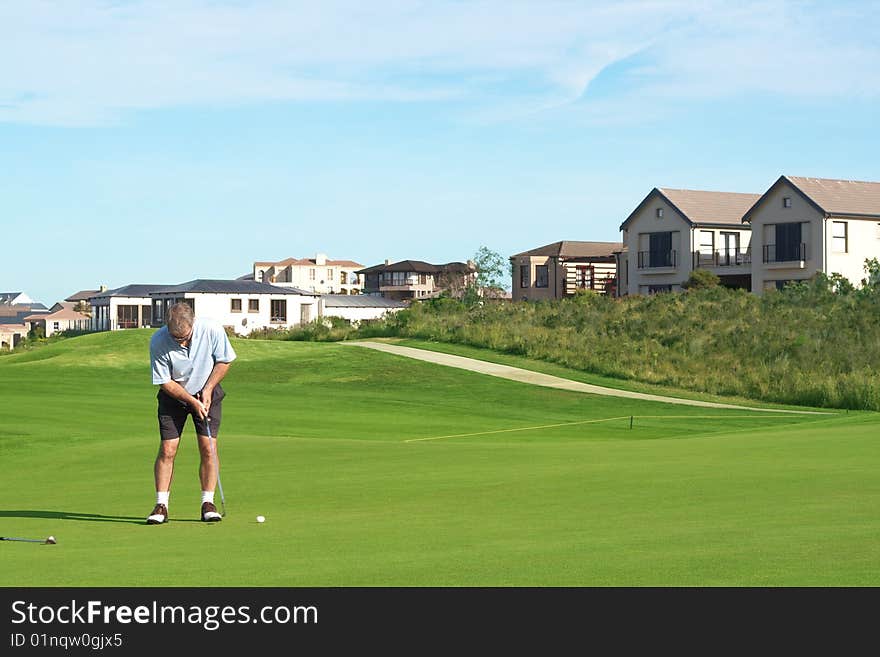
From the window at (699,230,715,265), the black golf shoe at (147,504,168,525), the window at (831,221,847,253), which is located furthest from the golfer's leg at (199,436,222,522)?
the window at (699,230,715,265)

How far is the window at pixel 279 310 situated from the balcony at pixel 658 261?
41829mm

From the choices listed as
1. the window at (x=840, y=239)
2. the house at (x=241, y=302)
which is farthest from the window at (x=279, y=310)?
the window at (x=840, y=239)

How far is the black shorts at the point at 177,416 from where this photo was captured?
38.0 ft

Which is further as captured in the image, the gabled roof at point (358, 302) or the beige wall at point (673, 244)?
the gabled roof at point (358, 302)

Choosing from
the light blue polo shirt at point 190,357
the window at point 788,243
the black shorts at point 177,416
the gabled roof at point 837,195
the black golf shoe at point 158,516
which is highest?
the gabled roof at point 837,195

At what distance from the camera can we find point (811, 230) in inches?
3091

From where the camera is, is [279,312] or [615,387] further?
[279,312]

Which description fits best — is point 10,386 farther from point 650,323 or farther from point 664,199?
point 664,199

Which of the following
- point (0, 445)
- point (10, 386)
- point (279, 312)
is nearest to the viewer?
point (0, 445)

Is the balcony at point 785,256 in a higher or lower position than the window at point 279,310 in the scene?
higher

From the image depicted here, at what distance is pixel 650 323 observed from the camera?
170 feet

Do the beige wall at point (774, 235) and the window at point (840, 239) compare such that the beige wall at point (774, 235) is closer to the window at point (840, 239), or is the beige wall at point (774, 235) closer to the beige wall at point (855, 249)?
the beige wall at point (855, 249)
